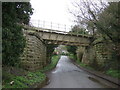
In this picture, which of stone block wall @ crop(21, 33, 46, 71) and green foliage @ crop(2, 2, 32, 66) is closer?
green foliage @ crop(2, 2, 32, 66)

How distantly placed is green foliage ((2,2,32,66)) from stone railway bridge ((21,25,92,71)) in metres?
7.29

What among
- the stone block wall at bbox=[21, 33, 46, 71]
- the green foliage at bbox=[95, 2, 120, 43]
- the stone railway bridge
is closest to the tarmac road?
the stone block wall at bbox=[21, 33, 46, 71]

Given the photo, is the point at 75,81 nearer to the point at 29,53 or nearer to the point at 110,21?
the point at 110,21

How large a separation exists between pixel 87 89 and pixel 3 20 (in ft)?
21.1

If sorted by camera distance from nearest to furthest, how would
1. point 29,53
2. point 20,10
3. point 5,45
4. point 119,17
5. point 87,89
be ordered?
point 5,45 < point 20,10 < point 87,89 < point 119,17 < point 29,53

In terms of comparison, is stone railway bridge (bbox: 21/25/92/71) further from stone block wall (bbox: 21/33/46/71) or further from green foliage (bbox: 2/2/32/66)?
green foliage (bbox: 2/2/32/66)

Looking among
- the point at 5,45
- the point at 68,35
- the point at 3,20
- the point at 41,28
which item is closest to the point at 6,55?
the point at 5,45

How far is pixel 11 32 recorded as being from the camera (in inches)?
259

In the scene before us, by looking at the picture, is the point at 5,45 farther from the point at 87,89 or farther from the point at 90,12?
the point at 90,12

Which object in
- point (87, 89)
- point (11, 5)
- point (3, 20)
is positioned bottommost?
point (87, 89)

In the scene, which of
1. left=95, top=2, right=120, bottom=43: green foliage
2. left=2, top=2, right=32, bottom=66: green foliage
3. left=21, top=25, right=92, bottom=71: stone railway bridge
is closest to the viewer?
left=2, top=2, right=32, bottom=66: green foliage

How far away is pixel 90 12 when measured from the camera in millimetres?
13852

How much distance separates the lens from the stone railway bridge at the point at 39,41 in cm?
1495

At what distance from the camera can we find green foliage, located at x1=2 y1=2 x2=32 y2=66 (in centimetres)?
599
